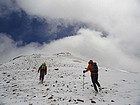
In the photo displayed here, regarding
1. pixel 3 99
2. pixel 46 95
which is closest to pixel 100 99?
pixel 46 95

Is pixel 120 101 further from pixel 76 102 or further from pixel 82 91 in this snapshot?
pixel 82 91

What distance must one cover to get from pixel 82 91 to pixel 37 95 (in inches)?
149

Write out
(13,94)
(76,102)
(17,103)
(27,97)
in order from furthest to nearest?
(13,94)
(27,97)
(17,103)
(76,102)

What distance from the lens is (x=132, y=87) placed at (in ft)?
67.1

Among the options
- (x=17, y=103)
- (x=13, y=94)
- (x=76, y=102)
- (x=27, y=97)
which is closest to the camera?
(x=76, y=102)

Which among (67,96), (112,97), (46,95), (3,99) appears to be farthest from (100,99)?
(3,99)

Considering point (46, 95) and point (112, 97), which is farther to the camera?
point (46, 95)

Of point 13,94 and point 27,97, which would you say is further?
point 13,94

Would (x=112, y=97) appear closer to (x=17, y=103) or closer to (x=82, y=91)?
(x=82, y=91)

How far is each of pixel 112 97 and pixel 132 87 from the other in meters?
4.47

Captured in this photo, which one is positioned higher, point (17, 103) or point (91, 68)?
point (91, 68)

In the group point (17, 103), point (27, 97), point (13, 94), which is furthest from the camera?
point (13, 94)

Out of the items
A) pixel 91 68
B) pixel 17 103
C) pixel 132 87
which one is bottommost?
pixel 17 103

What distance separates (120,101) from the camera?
15.6m
